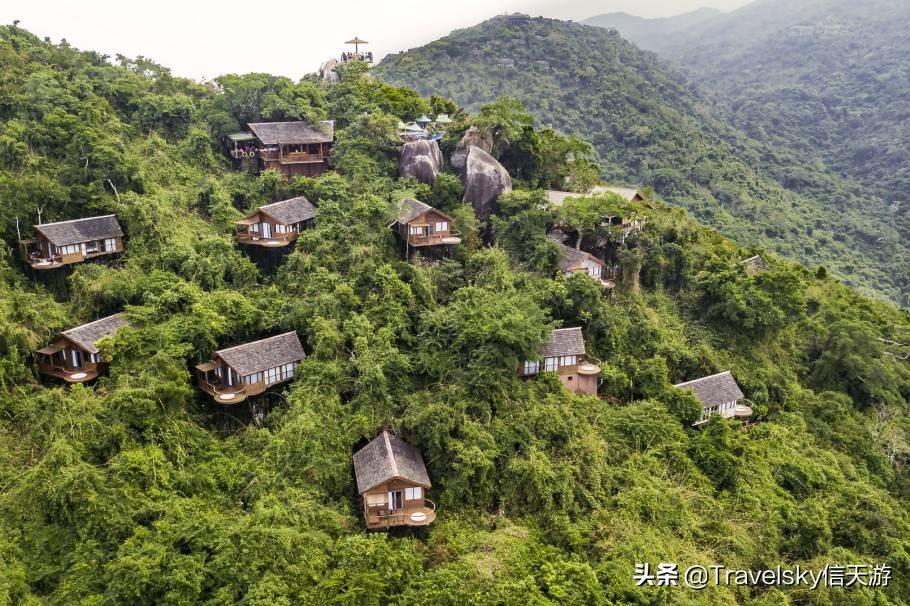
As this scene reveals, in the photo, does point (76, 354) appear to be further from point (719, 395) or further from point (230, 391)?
point (719, 395)

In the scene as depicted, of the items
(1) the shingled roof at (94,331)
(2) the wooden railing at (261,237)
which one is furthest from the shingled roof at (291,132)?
(1) the shingled roof at (94,331)

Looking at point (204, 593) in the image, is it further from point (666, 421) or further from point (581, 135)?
point (581, 135)

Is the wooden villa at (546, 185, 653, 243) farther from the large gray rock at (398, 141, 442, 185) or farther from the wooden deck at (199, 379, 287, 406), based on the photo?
the wooden deck at (199, 379, 287, 406)

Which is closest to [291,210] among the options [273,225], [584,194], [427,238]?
[273,225]

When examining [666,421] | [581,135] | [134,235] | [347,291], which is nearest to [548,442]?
[666,421]

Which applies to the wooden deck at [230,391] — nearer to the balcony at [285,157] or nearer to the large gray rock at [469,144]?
the balcony at [285,157]

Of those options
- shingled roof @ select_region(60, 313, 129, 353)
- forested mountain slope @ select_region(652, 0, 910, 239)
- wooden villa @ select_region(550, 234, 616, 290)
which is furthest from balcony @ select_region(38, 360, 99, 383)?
forested mountain slope @ select_region(652, 0, 910, 239)

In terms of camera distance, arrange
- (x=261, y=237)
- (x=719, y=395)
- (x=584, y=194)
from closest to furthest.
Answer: (x=719, y=395)
(x=261, y=237)
(x=584, y=194)
